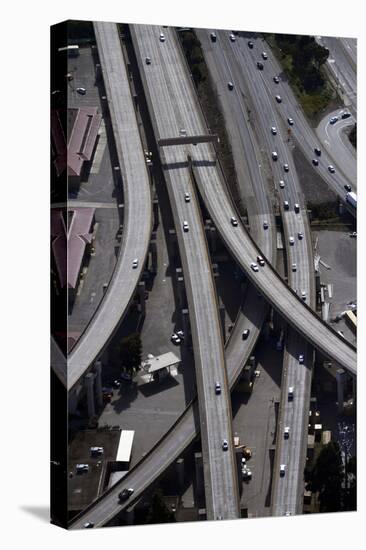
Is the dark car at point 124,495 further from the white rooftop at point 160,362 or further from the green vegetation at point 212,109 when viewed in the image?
the green vegetation at point 212,109

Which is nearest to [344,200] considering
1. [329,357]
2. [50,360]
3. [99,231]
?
Answer: [329,357]

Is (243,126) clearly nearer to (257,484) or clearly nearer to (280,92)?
(280,92)

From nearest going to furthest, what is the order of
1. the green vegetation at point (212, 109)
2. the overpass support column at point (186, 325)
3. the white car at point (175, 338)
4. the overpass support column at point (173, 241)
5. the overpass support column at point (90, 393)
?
the overpass support column at point (90, 393) → the white car at point (175, 338) → the overpass support column at point (186, 325) → the overpass support column at point (173, 241) → the green vegetation at point (212, 109)

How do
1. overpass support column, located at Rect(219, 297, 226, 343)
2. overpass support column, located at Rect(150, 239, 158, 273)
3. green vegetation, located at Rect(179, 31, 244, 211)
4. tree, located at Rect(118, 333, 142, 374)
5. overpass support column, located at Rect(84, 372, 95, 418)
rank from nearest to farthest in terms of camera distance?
overpass support column, located at Rect(84, 372, 95, 418) < tree, located at Rect(118, 333, 142, 374) < overpass support column, located at Rect(150, 239, 158, 273) < overpass support column, located at Rect(219, 297, 226, 343) < green vegetation, located at Rect(179, 31, 244, 211)

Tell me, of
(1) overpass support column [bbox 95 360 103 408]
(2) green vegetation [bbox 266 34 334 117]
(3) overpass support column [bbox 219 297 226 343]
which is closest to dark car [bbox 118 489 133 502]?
(1) overpass support column [bbox 95 360 103 408]

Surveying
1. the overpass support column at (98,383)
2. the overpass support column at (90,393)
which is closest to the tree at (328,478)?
the overpass support column at (98,383)

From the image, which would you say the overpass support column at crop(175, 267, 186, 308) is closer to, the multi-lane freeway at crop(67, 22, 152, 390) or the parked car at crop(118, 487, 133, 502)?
the multi-lane freeway at crop(67, 22, 152, 390)

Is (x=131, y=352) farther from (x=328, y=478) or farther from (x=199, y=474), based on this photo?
(x=328, y=478)
